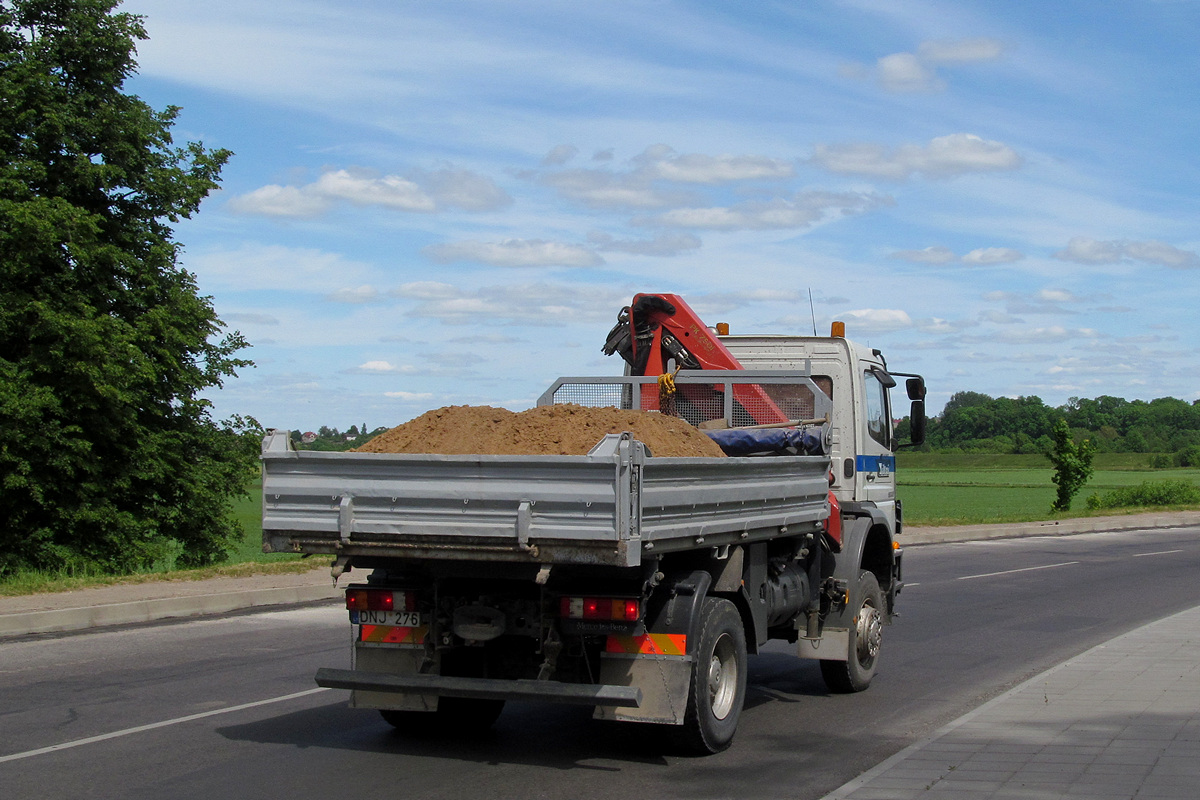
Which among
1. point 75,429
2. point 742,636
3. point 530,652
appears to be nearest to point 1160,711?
point 742,636

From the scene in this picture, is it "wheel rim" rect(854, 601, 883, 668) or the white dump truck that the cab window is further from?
the white dump truck

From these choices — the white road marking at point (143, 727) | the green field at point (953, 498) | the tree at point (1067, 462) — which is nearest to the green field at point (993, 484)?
the green field at point (953, 498)

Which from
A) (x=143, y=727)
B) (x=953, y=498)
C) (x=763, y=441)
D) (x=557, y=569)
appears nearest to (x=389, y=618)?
(x=557, y=569)

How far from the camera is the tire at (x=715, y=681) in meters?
6.79

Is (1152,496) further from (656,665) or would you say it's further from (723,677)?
(656,665)

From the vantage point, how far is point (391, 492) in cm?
645

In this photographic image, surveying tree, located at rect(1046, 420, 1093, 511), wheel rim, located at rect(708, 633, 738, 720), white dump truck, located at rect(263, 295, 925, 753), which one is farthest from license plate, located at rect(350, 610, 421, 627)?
tree, located at rect(1046, 420, 1093, 511)

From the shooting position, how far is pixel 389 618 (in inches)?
273

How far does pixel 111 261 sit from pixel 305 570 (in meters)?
8.42

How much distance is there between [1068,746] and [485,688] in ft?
10.9

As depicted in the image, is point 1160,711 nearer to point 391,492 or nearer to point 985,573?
point 391,492

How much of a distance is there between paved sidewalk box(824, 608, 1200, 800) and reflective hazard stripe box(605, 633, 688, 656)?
1.12 metres

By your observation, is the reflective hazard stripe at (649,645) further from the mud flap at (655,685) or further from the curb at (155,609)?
the curb at (155,609)

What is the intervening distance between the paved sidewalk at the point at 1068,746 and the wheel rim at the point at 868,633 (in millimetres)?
1158
